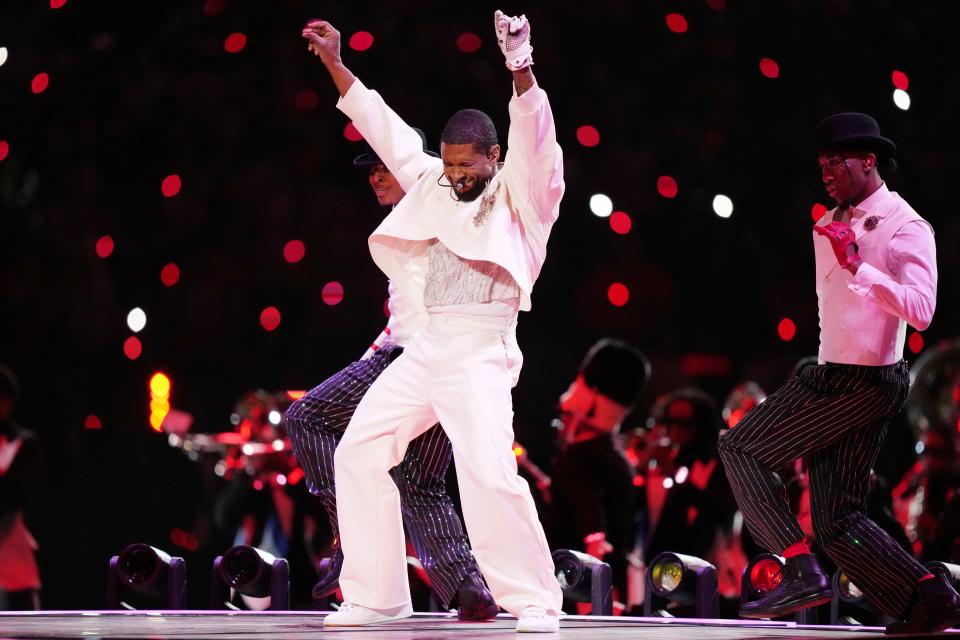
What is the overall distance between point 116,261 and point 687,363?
4.04 meters

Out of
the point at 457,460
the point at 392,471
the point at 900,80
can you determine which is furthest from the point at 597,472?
the point at 900,80

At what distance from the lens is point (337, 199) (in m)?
10.1

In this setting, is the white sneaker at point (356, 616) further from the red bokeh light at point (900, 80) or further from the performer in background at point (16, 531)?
the red bokeh light at point (900, 80)

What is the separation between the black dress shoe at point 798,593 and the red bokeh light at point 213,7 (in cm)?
708

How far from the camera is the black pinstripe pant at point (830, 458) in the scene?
4523mm

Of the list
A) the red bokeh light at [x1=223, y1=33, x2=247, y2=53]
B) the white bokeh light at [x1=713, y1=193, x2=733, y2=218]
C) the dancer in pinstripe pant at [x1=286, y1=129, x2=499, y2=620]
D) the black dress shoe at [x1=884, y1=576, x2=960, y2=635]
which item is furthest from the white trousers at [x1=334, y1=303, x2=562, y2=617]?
the red bokeh light at [x1=223, y1=33, x2=247, y2=53]

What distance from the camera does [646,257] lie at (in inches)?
388

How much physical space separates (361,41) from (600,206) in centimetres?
203

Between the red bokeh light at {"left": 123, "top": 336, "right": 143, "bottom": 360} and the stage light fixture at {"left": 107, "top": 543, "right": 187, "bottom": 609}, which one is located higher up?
the red bokeh light at {"left": 123, "top": 336, "right": 143, "bottom": 360}

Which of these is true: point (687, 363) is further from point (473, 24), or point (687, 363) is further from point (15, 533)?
point (15, 533)

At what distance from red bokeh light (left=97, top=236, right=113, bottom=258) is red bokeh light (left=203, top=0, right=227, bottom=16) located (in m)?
1.75

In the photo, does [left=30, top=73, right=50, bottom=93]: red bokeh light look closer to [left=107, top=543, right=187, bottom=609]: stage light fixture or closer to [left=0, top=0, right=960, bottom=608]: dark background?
[left=0, top=0, right=960, bottom=608]: dark background

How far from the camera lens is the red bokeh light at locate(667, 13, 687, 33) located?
395 inches

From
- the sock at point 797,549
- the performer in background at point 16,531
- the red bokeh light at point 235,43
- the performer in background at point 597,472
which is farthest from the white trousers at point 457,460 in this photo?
the red bokeh light at point 235,43
